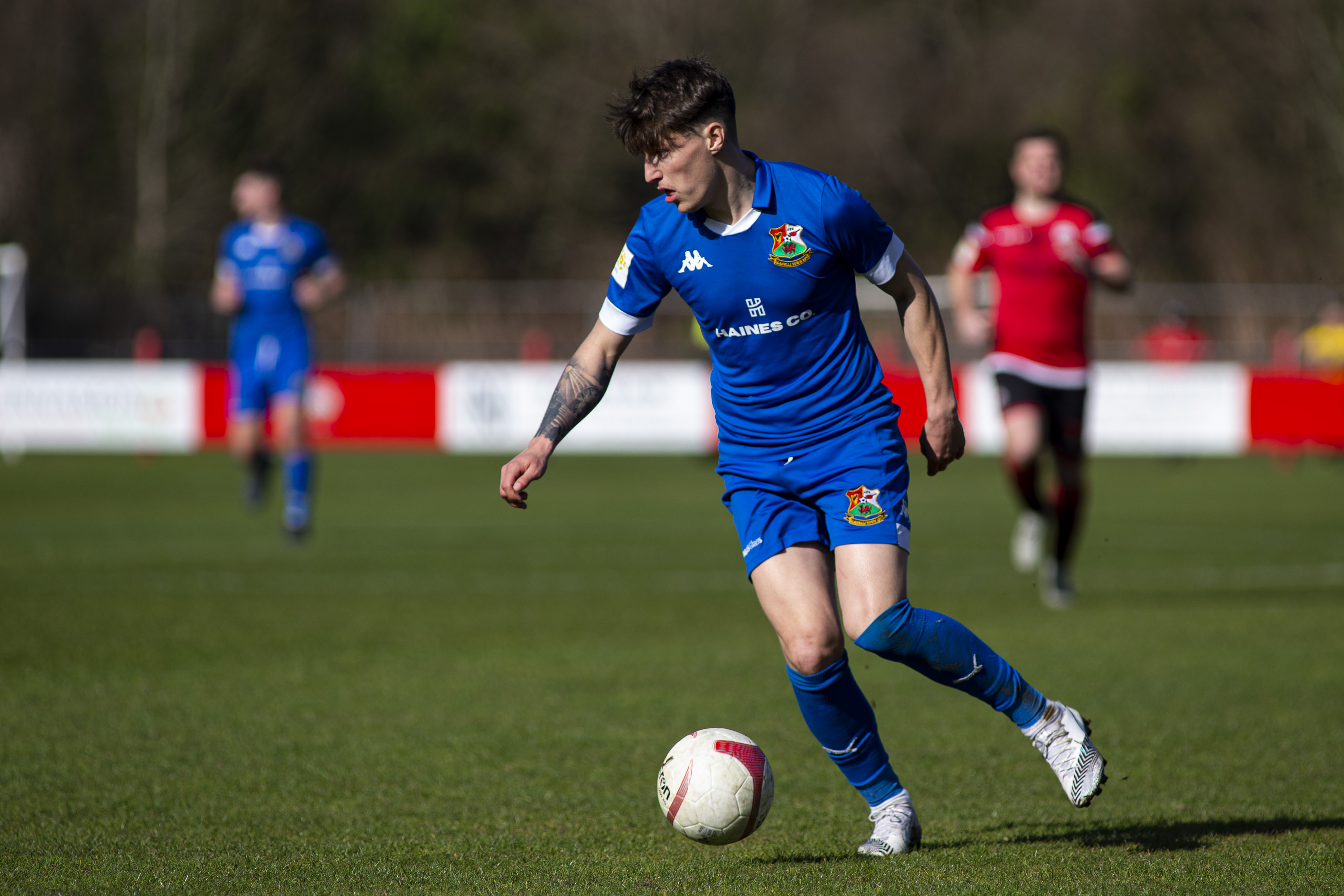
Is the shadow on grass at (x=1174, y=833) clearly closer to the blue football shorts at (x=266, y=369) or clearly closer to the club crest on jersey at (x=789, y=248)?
the club crest on jersey at (x=789, y=248)

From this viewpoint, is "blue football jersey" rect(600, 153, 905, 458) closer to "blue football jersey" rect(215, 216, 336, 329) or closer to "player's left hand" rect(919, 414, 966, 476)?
"player's left hand" rect(919, 414, 966, 476)

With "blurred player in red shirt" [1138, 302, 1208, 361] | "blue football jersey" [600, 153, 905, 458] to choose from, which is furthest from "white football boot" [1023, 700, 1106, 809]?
"blurred player in red shirt" [1138, 302, 1208, 361]

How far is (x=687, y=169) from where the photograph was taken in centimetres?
369

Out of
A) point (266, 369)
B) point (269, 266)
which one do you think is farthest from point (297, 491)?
point (269, 266)

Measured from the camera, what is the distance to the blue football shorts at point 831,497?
380 cm

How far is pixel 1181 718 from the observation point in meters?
5.50

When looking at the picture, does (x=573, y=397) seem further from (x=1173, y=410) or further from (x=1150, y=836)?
(x=1173, y=410)

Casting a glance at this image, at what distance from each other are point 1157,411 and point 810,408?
17101mm

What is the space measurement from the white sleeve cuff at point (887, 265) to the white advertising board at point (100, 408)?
1799 cm

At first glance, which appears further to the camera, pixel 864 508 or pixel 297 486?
pixel 297 486

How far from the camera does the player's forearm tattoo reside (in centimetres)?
397

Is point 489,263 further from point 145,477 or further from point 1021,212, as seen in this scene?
point 1021,212

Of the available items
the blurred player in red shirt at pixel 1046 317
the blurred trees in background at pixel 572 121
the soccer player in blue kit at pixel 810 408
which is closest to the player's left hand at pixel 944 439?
the soccer player in blue kit at pixel 810 408

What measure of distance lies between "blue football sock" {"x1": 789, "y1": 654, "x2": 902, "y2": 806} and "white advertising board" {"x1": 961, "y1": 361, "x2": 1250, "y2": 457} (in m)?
15.9
